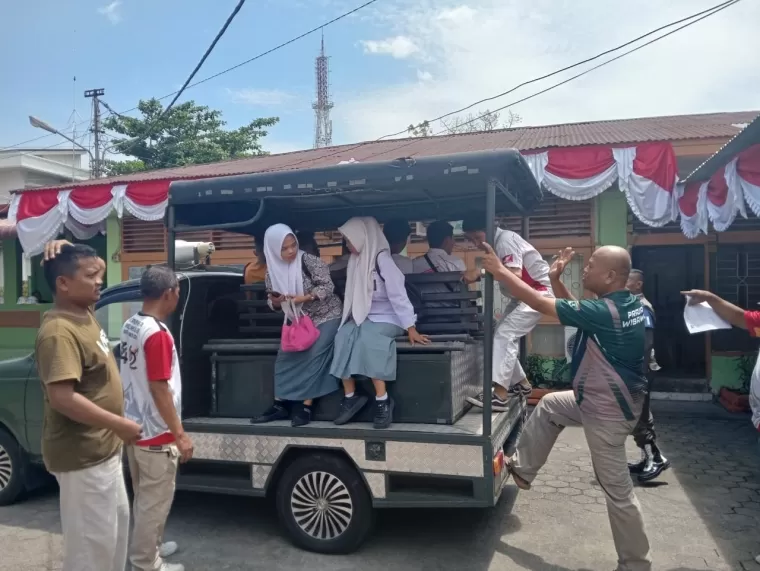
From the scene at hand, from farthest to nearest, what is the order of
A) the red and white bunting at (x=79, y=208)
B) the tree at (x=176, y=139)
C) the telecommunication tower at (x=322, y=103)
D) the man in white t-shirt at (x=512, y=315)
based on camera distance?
1. the telecommunication tower at (x=322, y=103)
2. the tree at (x=176, y=139)
3. the red and white bunting at (x=79, y=208)
4. the man in white t-shirt at (x=512, y=315)

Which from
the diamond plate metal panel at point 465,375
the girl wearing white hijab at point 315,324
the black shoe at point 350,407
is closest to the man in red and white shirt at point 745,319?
the diamond plate metal panel at point 465,375

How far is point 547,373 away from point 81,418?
699 cm

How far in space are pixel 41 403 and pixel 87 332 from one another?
242cm

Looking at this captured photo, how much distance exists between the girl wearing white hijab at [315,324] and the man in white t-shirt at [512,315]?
49.4 inches

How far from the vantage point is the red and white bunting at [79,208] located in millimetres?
9930

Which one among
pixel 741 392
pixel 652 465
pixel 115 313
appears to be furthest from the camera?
pixel 741 392

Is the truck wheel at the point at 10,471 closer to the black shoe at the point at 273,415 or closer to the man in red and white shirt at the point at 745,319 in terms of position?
the black shoe at the point at 273,415

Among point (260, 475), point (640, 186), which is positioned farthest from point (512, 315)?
point (640, 186)

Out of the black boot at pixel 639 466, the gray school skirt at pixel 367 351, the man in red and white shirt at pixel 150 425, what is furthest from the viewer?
the black boot at pixel 639 466

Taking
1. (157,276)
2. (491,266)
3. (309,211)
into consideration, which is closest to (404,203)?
(309,211)

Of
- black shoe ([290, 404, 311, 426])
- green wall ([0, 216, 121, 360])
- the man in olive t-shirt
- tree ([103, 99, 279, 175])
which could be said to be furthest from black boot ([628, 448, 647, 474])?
tree ([103, 99, 279, 175])

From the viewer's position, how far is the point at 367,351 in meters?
3.96

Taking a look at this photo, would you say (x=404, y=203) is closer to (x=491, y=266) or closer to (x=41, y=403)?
(x=491, y=266)

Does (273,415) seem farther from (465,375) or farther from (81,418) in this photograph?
(81,418)
